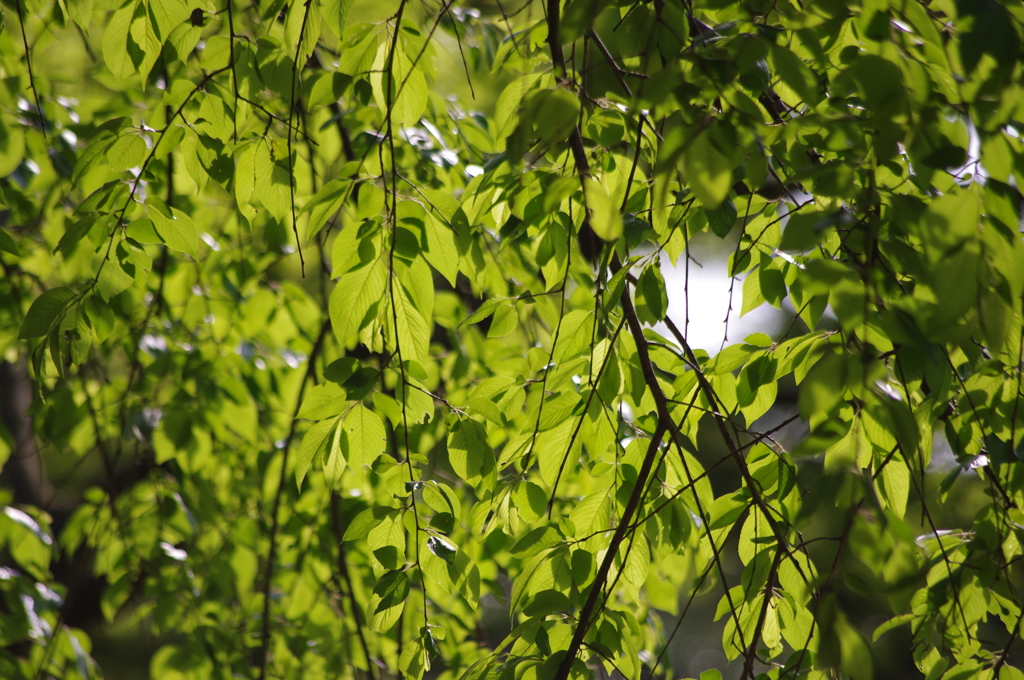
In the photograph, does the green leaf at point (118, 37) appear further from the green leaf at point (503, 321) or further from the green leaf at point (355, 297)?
the green leaf at point (503, 321)

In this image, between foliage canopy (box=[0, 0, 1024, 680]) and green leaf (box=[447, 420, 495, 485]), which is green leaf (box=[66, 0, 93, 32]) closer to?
foliage canopy (box=[0, 0, 1024, 680])

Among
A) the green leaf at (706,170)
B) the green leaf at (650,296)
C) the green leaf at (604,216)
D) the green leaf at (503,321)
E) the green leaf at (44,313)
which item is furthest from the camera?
the green leaf at (503,321)

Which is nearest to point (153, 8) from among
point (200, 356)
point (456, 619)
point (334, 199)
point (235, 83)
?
point (235, 83)

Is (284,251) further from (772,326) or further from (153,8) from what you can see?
(772,326)

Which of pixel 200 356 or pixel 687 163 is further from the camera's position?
pixel 200 356

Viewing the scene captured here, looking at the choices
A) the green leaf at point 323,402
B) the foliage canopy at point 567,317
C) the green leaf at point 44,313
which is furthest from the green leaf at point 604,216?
the green leaf at point 44,313

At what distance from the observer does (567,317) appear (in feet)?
2.97

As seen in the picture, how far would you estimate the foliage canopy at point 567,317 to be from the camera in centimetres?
51

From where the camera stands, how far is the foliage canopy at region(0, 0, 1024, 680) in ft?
1.66

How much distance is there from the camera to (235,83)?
933 mm

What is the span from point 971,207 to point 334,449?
68 cm

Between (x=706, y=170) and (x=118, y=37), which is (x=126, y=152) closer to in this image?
(x=118, y=37)

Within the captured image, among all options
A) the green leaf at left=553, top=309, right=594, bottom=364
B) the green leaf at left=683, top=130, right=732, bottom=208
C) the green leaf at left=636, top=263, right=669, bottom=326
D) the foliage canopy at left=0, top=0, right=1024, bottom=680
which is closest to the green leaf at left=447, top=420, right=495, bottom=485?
the foliage canopy at left=0, top=0, right=1024, bottom=680

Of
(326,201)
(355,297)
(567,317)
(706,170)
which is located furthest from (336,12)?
(706,170)
